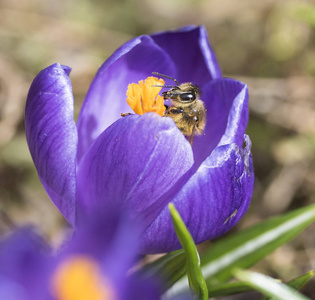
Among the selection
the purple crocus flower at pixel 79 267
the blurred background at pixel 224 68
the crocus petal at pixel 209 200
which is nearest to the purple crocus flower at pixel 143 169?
the crocus petal at pixel 209 200

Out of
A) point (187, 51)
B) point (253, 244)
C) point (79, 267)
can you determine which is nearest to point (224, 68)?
point (187, 51)

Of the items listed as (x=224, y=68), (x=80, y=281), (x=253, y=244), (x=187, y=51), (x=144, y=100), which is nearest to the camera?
(x=80, y=281)

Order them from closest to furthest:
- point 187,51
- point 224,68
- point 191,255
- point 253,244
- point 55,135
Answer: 1. point 191,255
2. point 55,135
3. point 253,244
4. point 187,51
5. point 224,68

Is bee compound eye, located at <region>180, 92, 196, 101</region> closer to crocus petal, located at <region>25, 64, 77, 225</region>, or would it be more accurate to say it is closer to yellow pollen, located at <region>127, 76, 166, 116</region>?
yellow pollen, located at <region>127, 76, 166, 116</region>

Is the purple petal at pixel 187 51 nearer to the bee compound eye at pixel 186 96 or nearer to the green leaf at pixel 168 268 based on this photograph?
the bee compound eye at pixel 186 96

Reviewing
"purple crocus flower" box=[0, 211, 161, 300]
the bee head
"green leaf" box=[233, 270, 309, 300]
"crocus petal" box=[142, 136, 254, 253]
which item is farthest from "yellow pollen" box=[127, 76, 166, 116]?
"purple crocus flower" box=[0, 211, 161, 300]

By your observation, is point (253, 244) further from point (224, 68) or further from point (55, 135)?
point (224, 68)
